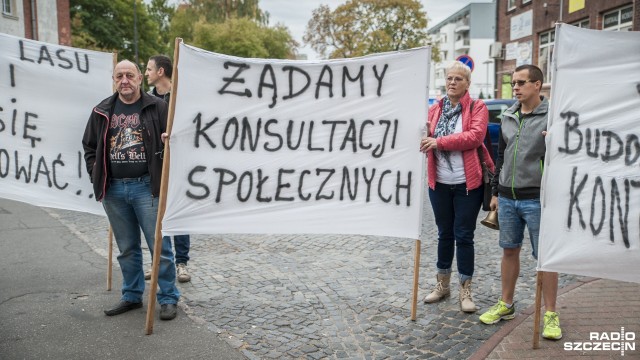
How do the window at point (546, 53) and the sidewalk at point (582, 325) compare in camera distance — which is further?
the window at point (546, 53)

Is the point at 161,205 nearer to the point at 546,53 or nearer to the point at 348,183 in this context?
the point at 348,183

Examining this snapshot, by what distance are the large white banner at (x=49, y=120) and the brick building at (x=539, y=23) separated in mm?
14543

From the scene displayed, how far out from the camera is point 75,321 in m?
4.13

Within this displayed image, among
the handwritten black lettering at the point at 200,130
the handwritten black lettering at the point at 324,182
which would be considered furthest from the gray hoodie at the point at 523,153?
the handwritten black lettering at the point at 200,130

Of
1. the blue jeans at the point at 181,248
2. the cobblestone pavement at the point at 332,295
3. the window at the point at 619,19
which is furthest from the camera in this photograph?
the window at the point at 619,19

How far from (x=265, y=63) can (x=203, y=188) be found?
1.05 m

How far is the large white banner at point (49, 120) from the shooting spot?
481 centimetres

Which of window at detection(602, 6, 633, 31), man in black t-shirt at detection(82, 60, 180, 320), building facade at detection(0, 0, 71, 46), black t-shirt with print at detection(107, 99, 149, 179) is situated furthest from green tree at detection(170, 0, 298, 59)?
black t-shirt with print at detection(107, 99, 149, 179)

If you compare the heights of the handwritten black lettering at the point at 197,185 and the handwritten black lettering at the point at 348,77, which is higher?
the handwritten black lettering at the point at 348,77

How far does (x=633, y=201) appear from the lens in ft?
11.2

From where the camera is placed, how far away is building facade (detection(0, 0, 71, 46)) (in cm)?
2380

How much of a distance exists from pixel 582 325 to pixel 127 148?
3629 millimetres

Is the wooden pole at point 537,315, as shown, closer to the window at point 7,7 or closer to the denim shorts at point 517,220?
the denim shorts at point 517,220

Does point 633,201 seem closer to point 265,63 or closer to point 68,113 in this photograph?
point 265,63
